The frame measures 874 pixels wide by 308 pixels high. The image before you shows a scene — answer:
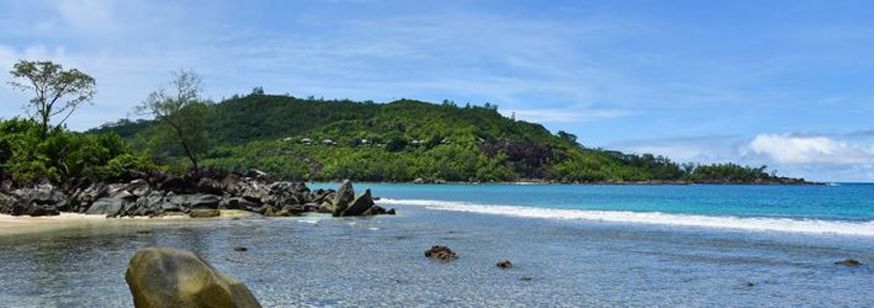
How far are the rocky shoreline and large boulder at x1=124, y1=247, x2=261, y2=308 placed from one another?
116 ft

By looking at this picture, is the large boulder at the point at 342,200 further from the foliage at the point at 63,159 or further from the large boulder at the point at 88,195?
the foliage at the point at 63,159

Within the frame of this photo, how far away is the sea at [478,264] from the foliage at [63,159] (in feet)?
62.9

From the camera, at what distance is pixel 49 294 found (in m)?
16.8

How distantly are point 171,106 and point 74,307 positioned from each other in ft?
189

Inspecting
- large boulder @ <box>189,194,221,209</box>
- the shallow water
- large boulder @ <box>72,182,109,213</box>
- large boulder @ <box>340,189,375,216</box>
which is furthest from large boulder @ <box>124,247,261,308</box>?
large boulder @ <box>72,182,109,213</box>

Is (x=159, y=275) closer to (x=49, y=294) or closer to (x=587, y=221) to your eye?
(x=49, y=294)

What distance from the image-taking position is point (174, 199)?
49.1 meters

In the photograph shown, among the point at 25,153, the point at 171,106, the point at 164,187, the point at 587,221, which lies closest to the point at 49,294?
the point at 587,221

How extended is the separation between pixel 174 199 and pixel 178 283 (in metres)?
39.7

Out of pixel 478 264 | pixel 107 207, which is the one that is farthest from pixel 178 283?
pixel 107 207

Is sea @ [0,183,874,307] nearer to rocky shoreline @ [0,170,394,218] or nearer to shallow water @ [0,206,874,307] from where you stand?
shallow water @ [0,206,874,307]

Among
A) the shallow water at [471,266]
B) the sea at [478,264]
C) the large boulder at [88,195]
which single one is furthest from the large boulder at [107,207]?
the shallow water at [471,266]

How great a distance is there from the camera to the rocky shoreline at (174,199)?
1811 inches

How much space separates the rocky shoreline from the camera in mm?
46000
